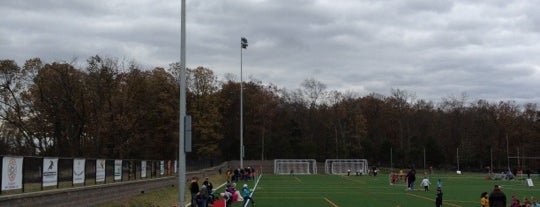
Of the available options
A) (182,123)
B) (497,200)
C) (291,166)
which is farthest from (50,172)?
(291,166)

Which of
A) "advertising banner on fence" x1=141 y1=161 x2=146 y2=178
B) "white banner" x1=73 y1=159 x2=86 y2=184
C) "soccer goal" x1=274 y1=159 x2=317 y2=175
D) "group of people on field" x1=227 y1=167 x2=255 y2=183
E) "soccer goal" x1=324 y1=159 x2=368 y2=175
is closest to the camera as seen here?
"white banner" x1=73 y1=159 x2=86 y2=184

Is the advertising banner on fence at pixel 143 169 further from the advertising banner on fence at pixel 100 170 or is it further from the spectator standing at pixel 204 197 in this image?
the spectator standing at pixel 204 197

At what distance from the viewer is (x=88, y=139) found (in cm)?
7288

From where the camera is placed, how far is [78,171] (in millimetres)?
23969

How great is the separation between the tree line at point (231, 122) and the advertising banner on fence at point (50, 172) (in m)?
45.4

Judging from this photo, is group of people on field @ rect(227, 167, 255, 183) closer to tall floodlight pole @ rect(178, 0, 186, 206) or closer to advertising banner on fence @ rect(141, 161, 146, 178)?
advertising banner on fence @ rect(141, 161, 146, 178)

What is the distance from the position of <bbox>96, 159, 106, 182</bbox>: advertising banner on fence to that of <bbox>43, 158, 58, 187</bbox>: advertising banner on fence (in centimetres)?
443

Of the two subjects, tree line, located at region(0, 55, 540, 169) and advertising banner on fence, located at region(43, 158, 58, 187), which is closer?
advertising banner on fence, located at region(43, 158, 58, 187)

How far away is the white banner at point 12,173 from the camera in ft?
56.0

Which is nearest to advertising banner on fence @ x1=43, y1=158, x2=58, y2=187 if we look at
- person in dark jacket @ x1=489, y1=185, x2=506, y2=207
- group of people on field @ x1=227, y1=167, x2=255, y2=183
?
person in dark jacket @ x1=489, y1=185, x2=506, y2=207

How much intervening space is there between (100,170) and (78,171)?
292cm

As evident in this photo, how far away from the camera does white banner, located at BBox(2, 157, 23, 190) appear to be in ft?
56.0

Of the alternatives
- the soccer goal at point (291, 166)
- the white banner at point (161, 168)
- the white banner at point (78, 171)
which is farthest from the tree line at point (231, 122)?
the white banner at point (78, 171)

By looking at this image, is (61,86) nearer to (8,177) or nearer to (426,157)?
(8,177)
